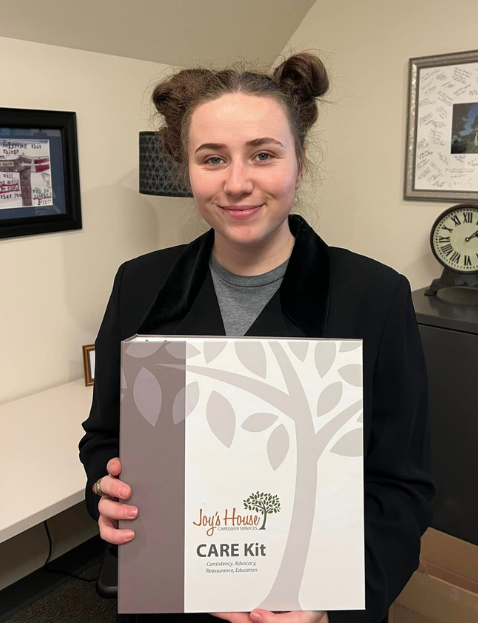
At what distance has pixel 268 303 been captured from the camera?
1.01m

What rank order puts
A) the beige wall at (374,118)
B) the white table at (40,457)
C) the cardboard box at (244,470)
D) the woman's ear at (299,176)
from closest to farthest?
the cardboard box at (244,470) < the woman's ear at (299,176) < the white table at (40,457) < the beige wall at (374,118)

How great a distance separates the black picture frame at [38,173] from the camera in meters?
1.75

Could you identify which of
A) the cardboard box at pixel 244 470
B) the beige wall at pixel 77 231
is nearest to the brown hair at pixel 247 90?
the cardboard box at pixel 244 470

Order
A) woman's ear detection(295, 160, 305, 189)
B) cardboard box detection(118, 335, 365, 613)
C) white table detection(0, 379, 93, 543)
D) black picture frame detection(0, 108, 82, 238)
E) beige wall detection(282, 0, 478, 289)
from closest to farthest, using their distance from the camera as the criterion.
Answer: cardboard box detection(118, 335, 365, 613), woman's ear detection(295, 160, 305, 189), white table detection(0, 379, 93, 543), black picture frame detection(0, 108, 82, 238), beige wall detection(282, 0, 478, 289)

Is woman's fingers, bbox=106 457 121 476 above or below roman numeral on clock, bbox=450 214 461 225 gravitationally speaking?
below

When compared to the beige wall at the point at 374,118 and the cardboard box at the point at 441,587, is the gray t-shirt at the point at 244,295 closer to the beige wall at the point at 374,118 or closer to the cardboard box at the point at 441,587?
the cardboard box at the point at 441,587

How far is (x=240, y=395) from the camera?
76 cm

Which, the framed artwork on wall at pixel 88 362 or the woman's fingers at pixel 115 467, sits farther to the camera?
the framed artwork on wall at pixel 88 362

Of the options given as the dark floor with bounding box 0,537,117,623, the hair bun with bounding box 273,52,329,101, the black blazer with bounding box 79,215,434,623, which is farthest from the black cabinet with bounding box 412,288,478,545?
the dark floor with bounding box 0,537,117,623

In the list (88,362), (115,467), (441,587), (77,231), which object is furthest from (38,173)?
(441,587)

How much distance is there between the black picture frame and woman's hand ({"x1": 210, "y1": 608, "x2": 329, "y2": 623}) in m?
1.40

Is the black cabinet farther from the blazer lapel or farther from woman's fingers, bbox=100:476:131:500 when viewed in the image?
woman's fingers, bbox=100:476:131:500

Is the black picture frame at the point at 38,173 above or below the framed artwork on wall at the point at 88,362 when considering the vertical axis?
above

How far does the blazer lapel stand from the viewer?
99 cm
